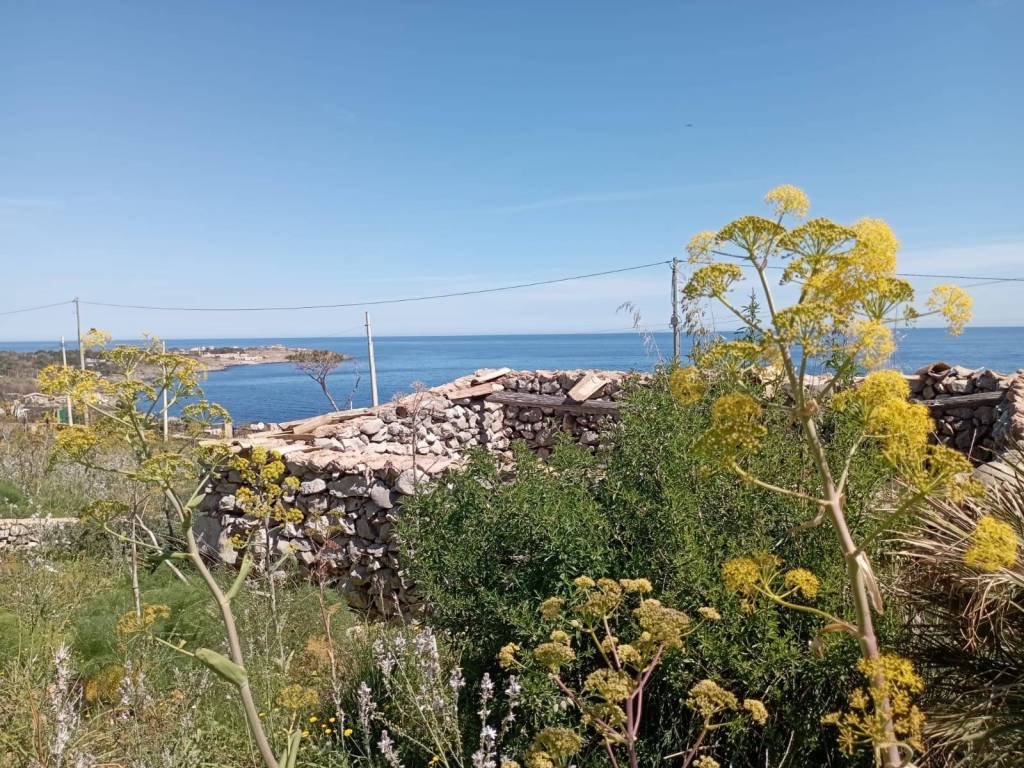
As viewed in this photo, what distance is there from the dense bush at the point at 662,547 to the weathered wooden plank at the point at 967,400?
225 inches

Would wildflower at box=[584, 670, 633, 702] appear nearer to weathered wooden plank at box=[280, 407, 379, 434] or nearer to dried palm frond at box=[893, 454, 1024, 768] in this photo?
dried palm frond at box=[893, 454, 1024, 768]

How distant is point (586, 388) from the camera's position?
400 inches

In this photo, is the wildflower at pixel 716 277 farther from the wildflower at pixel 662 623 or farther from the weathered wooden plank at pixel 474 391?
the weathered wooden plank at pixel 474 391

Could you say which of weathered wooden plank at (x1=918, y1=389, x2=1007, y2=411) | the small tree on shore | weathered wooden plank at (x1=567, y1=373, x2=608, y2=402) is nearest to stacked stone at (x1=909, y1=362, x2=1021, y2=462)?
weathered wooden plank at (x1=918, y1=389, x2=1007, y2=411)

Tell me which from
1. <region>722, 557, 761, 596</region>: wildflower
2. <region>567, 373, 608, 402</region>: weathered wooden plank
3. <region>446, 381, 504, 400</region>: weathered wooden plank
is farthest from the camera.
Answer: <region>446, 381, 504, 400</region>: weathered wooden plank

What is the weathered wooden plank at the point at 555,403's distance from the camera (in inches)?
377

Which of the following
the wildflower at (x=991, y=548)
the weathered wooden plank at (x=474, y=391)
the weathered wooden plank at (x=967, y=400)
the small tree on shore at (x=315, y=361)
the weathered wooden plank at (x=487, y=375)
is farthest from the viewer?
the small tree on shore at (x=315, y=361)

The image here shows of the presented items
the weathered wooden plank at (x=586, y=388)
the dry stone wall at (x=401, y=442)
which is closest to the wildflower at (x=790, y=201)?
the dry stone wall at (x=401, y=442)

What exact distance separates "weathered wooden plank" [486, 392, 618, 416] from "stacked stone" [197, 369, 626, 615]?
19 centimetres

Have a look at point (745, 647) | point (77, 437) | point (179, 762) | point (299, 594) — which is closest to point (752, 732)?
point (745, 647)

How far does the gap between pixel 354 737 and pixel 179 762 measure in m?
0.86

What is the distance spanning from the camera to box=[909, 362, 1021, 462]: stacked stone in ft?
25.7

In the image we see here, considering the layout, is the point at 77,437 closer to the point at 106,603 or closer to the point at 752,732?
the point at 752,732

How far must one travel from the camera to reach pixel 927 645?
8.45ft
